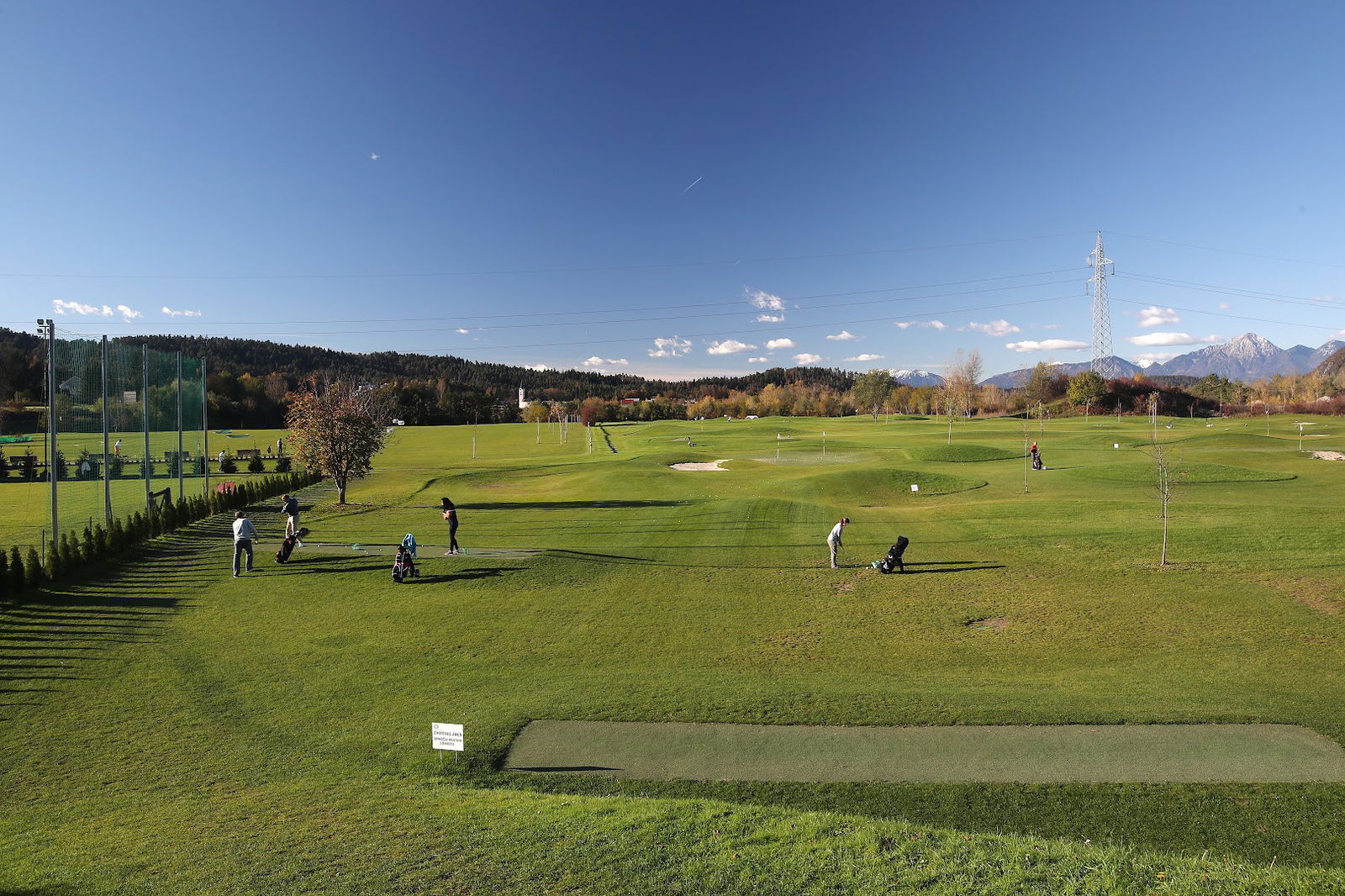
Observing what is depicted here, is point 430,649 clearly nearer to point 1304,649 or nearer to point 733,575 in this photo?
point 733,575

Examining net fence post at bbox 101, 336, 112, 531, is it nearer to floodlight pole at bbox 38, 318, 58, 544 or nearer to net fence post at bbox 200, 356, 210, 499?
floodlight pole at bbox 38, 318, 58, 544

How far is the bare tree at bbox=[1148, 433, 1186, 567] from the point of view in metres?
19.9

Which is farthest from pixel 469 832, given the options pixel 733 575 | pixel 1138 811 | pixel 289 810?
pixel 733 575

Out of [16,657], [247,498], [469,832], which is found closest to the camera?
[469,832]

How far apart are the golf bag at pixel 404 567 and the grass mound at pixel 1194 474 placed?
34288 millimetres

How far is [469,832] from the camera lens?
6.77 metres

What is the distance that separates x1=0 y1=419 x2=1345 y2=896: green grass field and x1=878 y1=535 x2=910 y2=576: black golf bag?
42 cm

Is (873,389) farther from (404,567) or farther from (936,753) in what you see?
(936,753)

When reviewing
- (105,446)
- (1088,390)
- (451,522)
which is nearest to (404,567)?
(451,522)

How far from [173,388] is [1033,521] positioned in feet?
123

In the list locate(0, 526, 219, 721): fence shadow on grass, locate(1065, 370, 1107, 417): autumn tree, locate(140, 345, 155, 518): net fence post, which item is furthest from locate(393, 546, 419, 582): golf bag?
locate(1065, 370, 1107, 417): autumn tree

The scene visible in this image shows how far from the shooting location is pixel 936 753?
354 inches

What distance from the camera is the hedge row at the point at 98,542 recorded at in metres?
16.6

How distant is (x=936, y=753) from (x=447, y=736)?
6.28 meters
